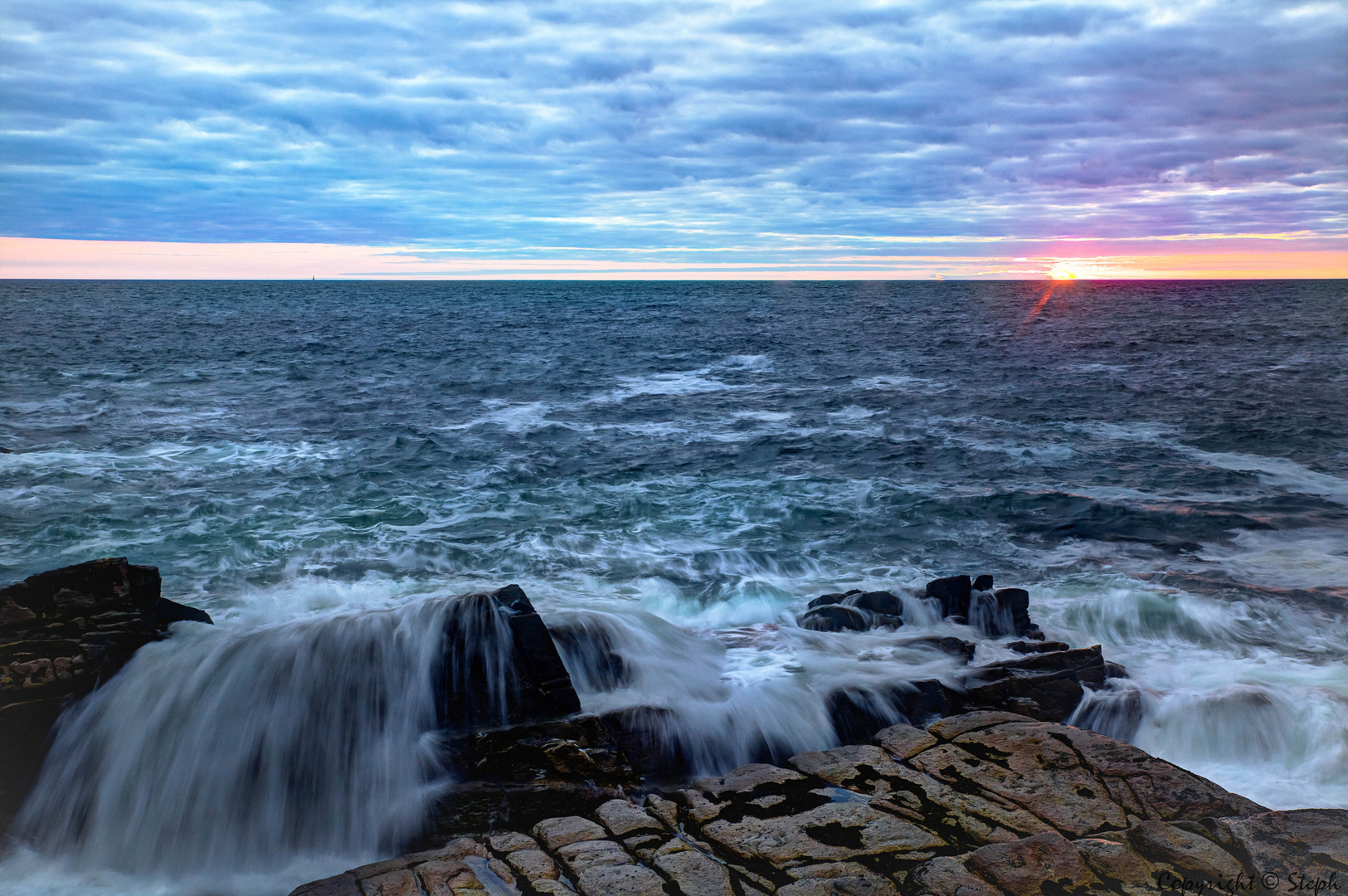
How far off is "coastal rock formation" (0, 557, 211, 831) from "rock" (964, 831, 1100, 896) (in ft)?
21.5

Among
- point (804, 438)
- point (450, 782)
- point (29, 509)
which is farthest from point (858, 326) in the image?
point (450, 782)

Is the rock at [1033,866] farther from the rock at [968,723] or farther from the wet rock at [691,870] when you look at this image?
the rock at [968,723]

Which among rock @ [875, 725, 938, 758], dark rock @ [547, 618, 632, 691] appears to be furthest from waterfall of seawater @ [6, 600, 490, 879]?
rock @ [875, 725, 938, 758]

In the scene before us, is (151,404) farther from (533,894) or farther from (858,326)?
(858,326)

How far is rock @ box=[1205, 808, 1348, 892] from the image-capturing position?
4301 mm

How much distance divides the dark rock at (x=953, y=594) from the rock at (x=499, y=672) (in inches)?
180

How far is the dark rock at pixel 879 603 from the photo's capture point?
356 inches

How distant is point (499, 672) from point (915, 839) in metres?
3.46

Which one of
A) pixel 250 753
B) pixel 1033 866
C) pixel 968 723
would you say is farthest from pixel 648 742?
pixel 250 753

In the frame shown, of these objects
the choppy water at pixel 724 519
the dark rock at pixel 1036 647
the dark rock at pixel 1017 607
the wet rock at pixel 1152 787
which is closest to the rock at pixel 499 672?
the choppy water at pixel 724 519

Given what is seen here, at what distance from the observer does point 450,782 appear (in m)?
5.93

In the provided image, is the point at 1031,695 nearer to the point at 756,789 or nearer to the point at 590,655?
the point at 756,789

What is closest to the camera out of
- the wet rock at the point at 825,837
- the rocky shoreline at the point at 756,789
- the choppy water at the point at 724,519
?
the rocky shoreline at the point at 756,789

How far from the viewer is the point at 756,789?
5.52 meters
